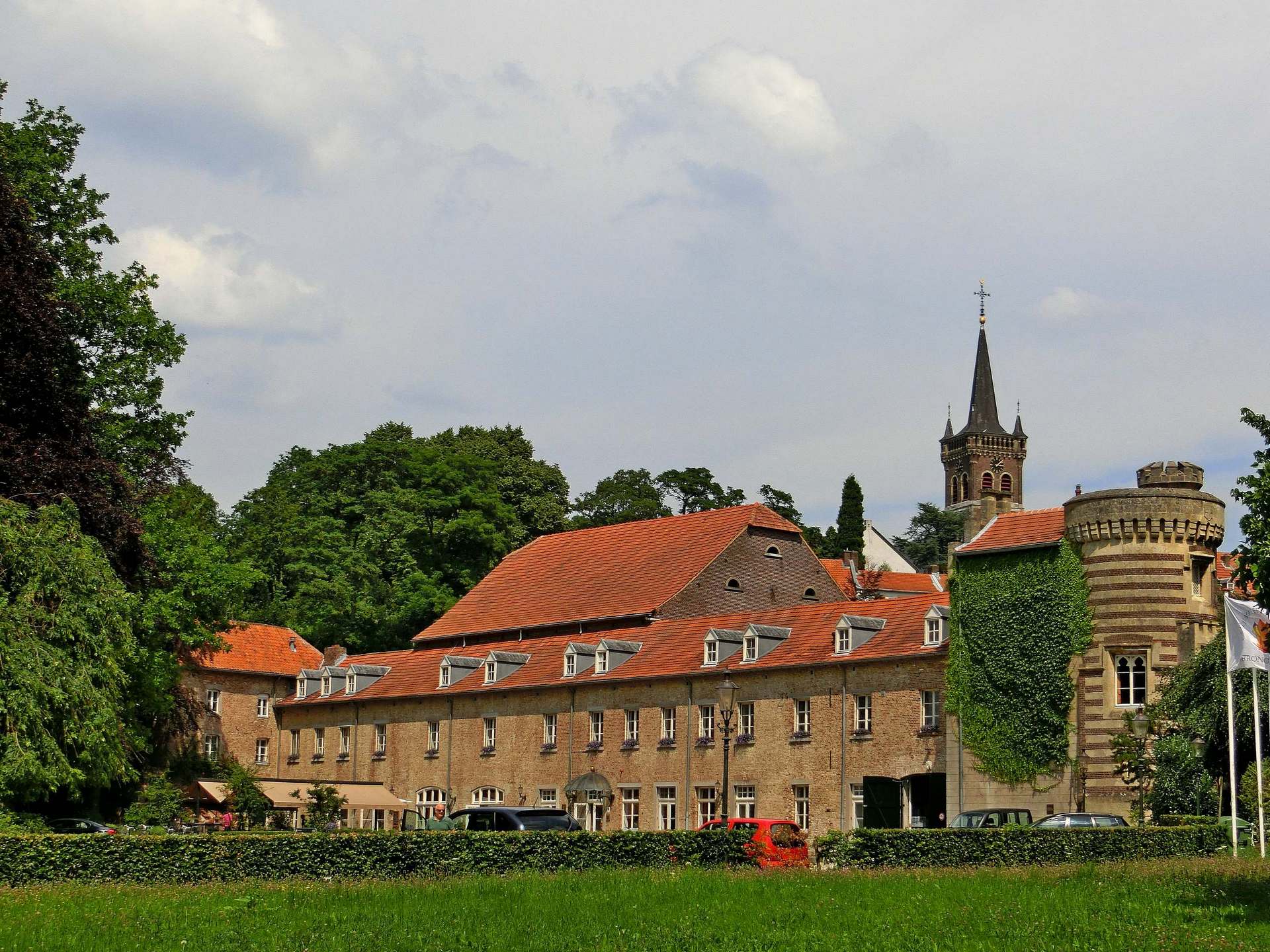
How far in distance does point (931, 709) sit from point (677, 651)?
435 inches

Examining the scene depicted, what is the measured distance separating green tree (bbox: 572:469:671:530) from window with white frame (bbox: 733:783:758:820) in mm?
42691

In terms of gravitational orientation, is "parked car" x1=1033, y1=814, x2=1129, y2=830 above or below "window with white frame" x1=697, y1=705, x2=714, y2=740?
below

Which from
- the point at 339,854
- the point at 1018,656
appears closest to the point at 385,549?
the point at 1018,656

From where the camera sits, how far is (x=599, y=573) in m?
68.1

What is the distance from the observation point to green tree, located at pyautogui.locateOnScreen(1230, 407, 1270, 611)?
20.4m

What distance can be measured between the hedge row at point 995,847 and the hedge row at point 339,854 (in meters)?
2.15

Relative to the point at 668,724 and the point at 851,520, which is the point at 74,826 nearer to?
the point at 668,724

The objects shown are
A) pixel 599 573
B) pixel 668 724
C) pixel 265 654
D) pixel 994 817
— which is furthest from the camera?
pixel 265 654

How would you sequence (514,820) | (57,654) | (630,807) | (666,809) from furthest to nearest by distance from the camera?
(630,807) → (666,809) → (514,820) → (57,654)

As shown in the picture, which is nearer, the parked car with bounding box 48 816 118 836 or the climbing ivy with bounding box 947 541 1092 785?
the parked car with bounding box 48 816 118 836

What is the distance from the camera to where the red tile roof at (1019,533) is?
4625 centimetres

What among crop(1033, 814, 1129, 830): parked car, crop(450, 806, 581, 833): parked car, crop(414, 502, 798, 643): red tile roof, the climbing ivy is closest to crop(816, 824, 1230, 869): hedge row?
crop(1033, 814, 1129, 830): parked car

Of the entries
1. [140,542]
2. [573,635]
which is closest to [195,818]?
[573,635]

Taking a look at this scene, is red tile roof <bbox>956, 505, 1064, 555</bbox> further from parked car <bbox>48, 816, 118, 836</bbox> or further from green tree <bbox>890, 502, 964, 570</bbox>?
green tree <bbox>890, 502, 964, 570</bbox>
